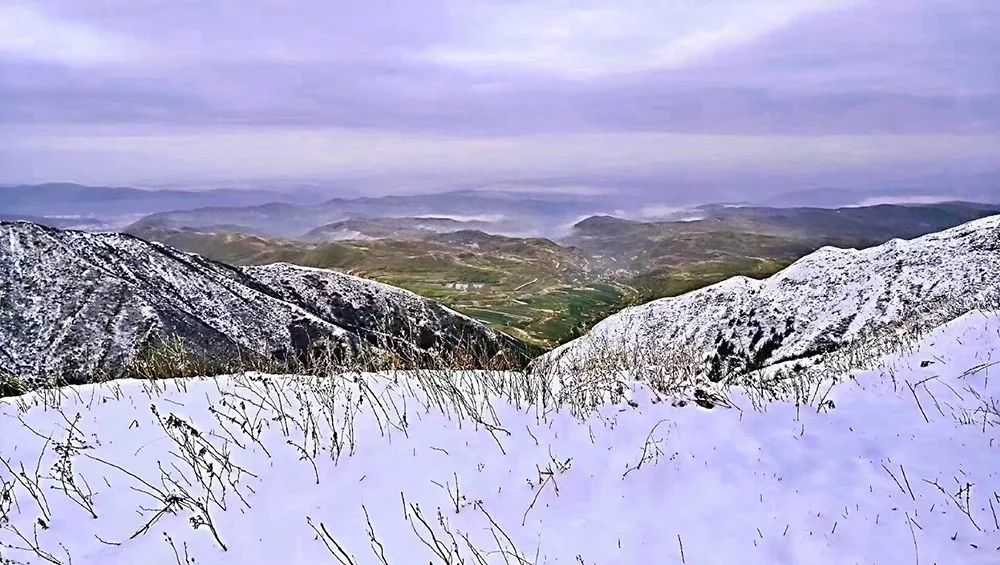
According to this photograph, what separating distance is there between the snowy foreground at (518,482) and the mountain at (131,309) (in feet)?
31.4

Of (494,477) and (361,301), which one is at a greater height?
(494,477)

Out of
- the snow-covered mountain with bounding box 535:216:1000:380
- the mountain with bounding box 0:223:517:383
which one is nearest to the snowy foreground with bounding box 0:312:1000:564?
the mountain with bounding box 0:223:517:383

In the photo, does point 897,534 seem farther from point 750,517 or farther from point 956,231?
point 956,231

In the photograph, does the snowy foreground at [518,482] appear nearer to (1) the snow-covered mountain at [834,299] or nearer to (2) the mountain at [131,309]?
(2) the mountain at [131,309]

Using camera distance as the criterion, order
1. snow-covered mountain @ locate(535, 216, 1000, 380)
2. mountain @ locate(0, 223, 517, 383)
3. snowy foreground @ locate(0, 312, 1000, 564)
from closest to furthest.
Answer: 1. snowy foreground @ locate(0, 312, 1000, 564)
2. mountain @ locate(0, 223, 517, 383)
3. snow-covered mountain @ locate(535, 216, 1000, 380)

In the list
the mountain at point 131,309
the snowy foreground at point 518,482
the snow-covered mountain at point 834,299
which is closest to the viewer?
the snowy foreground at point 518,482

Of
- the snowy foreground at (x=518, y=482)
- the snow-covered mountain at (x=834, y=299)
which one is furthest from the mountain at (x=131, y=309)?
the snow-covered mountain at (x=834, y=299)

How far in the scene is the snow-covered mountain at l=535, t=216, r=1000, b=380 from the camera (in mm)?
26078

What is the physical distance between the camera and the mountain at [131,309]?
20.2 meters

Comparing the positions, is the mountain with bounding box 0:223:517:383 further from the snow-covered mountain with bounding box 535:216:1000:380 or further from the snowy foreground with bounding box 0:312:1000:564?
the snow-covered mountain with bounding box 535:216:1000:380

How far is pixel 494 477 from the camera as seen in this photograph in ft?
17.9

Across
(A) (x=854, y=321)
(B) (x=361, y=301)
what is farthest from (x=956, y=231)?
(B) (x=361, y=301)

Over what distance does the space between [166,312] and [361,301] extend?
12988mm

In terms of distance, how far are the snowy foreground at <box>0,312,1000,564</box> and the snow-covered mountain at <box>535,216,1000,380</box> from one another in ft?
52.0
